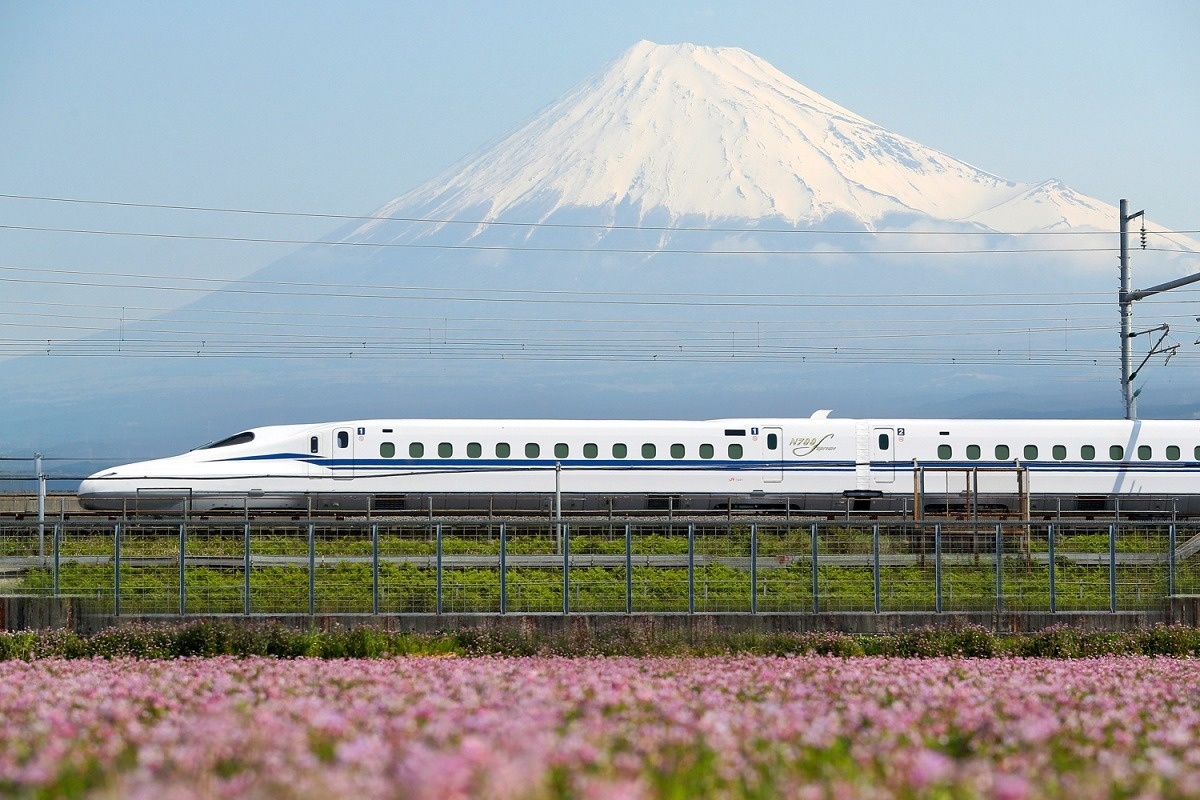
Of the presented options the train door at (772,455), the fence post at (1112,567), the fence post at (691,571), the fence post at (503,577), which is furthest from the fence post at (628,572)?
the train door at (772,455)

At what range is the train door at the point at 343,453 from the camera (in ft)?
147

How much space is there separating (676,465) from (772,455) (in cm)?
305

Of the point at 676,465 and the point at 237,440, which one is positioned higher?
the point at 237,440

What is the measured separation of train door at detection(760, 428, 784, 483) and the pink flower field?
34.3 m

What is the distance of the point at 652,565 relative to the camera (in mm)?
23281

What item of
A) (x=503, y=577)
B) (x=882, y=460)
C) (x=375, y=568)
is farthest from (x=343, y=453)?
(x=503, y=577)

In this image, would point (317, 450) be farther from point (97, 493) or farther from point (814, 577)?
point (814, 577)

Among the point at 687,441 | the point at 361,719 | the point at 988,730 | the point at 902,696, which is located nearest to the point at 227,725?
the point at 361,719

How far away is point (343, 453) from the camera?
4488 cm

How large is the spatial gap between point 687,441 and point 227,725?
39.3 meters

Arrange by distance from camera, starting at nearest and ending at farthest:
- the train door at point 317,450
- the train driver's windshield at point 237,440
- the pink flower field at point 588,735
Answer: the pink flower field at point 588,735
the train door at point 317,450
the train driver's windshield at point 237,440

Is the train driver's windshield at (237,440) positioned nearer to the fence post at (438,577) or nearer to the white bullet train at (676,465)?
the white bullet train at (676,465)

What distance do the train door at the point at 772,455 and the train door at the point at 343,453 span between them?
12.6 m

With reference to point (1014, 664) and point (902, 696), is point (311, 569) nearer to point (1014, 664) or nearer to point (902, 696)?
point (1014, 664)
